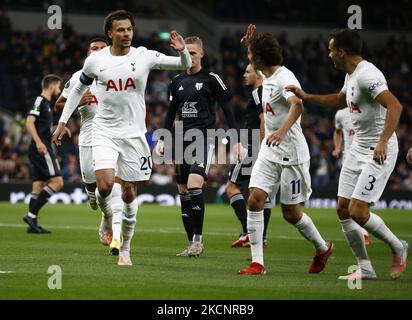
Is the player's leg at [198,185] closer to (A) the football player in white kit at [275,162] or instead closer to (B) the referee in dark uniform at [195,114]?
(B) the referee in dark uniform at [195,114]

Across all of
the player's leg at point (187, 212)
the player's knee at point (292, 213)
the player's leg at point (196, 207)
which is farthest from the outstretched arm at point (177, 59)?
the player's leg at point (187, 212)

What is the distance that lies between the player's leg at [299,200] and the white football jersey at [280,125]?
0.11m

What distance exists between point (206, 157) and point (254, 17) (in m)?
25.3

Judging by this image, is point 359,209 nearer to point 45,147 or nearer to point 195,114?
point 195,114

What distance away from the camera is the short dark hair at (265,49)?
9711 millimetres

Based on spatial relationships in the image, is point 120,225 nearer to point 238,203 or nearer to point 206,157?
point 206,157

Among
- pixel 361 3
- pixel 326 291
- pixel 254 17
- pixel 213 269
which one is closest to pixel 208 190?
pixel 254 17

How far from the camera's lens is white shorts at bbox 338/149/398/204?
903 centimetres

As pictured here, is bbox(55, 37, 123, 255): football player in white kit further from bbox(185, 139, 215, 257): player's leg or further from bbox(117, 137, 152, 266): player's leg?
bbox(117, 137, 152, 266): player's leg

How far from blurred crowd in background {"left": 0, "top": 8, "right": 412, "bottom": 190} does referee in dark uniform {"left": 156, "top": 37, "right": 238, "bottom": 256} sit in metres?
14.1

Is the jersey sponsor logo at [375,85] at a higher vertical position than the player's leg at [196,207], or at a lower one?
higher

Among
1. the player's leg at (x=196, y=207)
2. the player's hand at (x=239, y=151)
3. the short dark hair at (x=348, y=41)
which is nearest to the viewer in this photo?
the short dark hair at (x=348, y=41)

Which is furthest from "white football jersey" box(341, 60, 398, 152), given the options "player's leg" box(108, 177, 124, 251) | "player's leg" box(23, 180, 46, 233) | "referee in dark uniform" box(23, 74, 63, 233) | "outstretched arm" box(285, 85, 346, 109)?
"player's leg" box(23, 180, 46, 233)
